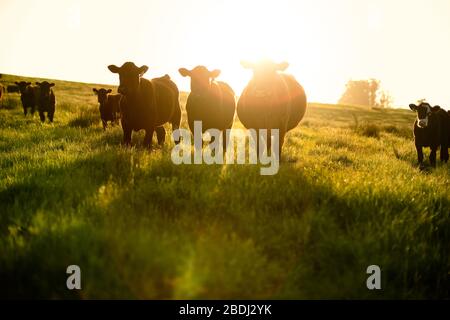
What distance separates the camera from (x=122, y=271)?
302cm

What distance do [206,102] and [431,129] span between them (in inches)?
253

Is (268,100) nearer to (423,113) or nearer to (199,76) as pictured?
(199,76)

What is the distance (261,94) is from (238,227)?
441cm

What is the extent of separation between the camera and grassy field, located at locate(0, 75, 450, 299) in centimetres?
304

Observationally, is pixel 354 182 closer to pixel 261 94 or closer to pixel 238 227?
pixel 238 227

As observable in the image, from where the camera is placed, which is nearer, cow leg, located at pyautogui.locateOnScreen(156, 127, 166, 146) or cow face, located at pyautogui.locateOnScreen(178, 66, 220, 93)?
cow face, located at pyautogui.locateOnScreen(178, 66, 220, 93)

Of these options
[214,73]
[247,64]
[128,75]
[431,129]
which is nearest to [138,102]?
[128,75]

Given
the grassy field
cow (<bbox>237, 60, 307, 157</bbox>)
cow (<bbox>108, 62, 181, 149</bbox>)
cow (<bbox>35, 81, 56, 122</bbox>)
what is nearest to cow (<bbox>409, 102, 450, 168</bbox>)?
cow (<bbox>237, 60, 307, 157</bbox>)

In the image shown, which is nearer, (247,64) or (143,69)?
(143,69)

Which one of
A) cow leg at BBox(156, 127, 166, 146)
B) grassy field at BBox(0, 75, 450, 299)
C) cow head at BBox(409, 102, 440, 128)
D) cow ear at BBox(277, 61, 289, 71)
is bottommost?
grassy field at BBox(0, 75, 450, 299)

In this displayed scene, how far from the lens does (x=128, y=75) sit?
8102 mm

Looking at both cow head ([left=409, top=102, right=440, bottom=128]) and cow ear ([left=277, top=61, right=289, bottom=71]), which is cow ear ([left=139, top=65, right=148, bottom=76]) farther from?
cow head ([left=409, top=102, right=440, bottom=128])

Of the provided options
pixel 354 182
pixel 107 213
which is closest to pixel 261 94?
pixel 354 182

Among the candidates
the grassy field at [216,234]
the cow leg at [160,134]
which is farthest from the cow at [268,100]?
the grassy field at [216,234]
